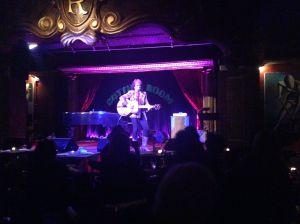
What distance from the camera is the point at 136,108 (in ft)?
41.8

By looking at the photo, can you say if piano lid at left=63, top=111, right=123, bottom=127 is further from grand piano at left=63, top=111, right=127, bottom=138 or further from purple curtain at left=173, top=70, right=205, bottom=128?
purple curtain at left=173, top=70, right=205, bottom=128

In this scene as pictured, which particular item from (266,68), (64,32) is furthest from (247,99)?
(64,32)

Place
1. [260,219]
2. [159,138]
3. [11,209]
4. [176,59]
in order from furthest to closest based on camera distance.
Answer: [159,138] → [176,59] → [11,209] → [260,219]

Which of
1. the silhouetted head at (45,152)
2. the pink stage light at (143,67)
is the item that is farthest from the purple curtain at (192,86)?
the silhouetted head at (45,152)

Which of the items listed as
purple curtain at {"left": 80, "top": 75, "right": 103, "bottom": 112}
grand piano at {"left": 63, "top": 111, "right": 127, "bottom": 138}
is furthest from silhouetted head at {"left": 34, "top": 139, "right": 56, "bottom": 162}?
purple curtain at {"left": 80, "top": 75, "right": 103, "bottom": 112}

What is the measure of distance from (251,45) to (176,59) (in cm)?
502

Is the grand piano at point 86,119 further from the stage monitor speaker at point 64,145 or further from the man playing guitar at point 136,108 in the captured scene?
the stage monitor speaker at point 64,145

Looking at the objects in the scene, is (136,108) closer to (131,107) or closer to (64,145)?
(131,107)

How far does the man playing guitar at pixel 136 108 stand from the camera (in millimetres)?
12195

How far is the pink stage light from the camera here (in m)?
13.1

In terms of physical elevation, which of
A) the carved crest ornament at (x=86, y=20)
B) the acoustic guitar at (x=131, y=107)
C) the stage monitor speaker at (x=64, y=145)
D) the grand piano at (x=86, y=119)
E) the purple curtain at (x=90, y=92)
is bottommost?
the stage monitor speaker at (x=64, y=145)

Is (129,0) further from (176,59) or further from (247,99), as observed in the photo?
(176,59)

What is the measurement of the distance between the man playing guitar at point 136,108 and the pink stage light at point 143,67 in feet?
3.36

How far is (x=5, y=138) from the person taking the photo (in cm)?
991
